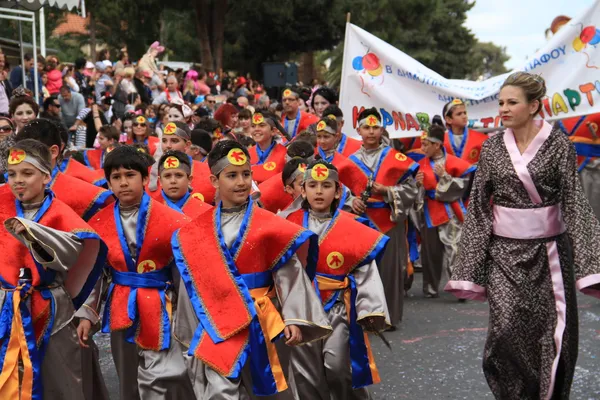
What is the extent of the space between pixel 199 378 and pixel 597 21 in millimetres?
7110

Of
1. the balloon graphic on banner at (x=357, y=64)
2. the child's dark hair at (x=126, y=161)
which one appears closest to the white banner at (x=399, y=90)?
the balloon graphic on banner at (x=357, y=64)

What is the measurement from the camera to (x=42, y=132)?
6.12m

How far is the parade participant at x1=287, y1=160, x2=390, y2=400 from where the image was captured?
219 inches

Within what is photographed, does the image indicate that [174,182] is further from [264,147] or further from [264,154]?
[264,147]

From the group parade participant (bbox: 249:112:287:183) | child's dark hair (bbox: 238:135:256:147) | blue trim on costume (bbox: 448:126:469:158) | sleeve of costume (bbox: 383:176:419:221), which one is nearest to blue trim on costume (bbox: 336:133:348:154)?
parade participant (bbox: 249:112:287:183)

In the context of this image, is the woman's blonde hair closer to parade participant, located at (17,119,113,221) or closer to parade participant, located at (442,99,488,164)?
parade participant, located at (17,119,113,221)

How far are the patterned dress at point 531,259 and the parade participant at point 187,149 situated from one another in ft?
9.54

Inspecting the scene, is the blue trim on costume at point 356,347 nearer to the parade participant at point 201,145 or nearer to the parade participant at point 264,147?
the parade participant at point 264,147

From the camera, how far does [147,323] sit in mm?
5258

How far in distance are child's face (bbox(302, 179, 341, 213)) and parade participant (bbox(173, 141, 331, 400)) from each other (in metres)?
0.94

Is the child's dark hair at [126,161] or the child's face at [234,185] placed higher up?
the child's dark hair at [126,161]

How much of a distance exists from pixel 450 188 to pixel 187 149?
2.84 m

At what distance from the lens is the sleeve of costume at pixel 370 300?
548 cm

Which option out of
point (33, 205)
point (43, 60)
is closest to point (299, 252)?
point (33, 205)
